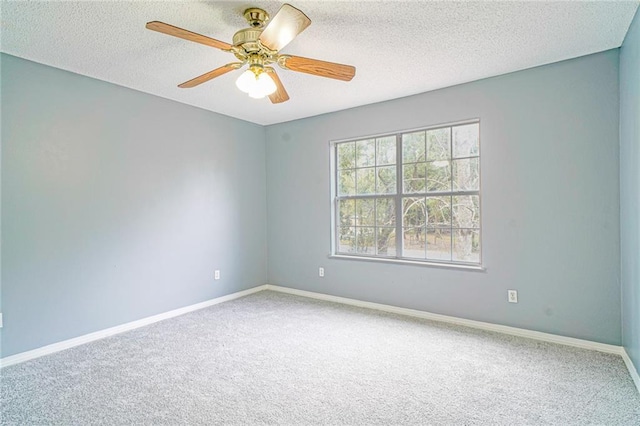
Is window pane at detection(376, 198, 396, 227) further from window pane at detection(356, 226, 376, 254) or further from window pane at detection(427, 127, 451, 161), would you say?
window pane at detection(427, 127, 451, 161)

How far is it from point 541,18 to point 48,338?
14.5 ft

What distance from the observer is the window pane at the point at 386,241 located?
13.2 feet

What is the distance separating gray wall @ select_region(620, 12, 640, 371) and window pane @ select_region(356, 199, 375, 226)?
2295mm

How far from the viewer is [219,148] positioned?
4395 mm

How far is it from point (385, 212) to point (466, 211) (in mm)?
919

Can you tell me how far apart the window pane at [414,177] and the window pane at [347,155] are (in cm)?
72

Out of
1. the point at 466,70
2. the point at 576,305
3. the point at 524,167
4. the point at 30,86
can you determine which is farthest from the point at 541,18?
the point at 30,86

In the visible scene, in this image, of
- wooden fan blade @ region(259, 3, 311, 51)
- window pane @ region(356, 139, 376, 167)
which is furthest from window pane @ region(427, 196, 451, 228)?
wooden fan blade @ region(259, 3, 311, 51)

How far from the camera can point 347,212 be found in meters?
4.41

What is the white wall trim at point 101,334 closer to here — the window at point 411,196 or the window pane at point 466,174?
the window at point 411,196

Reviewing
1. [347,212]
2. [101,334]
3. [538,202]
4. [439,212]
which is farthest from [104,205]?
[538,202]

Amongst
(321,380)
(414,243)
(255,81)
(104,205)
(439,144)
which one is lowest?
(321,380)

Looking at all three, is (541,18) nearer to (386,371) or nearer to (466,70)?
(466,70)

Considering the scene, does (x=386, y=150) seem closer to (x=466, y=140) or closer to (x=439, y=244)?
(x=466, y=140)
